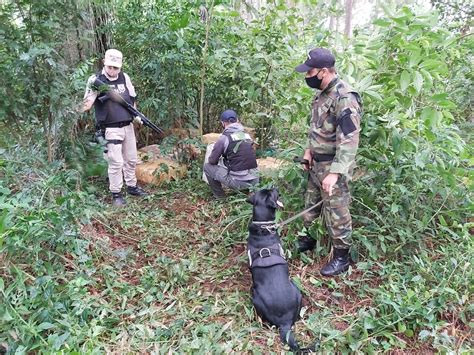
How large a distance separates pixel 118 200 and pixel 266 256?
7.67 feet

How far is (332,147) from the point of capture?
3041 mm

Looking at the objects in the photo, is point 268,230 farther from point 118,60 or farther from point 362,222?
point 118,60

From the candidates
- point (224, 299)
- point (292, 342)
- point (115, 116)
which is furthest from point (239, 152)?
point (292, 342)

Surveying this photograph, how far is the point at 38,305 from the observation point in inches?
94.8

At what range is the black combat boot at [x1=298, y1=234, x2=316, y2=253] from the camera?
3.51 metres

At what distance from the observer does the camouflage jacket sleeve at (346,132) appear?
2812 mm

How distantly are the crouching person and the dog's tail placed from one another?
82.3 inches

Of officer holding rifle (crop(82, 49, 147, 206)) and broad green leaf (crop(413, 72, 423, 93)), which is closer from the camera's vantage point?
broad green leaf (crop(413, 72, 423, 93))

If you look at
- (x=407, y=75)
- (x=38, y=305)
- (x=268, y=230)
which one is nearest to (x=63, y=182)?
(x=38, y=305)

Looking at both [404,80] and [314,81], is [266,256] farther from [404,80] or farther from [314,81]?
[404,80]

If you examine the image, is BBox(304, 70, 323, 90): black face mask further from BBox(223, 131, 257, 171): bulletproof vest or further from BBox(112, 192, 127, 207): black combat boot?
BBox(112, 192, 127, 207): black combat boot

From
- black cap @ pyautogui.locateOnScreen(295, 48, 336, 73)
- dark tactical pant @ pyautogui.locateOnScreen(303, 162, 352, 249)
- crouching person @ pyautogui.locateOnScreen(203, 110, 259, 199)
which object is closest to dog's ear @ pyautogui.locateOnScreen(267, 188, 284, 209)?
dark tactical pant @ pyautogui.locateOnScreen(303, 162, 352, 249)

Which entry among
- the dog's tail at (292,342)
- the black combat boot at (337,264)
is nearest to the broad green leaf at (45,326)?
the dog's tail at (292,342)

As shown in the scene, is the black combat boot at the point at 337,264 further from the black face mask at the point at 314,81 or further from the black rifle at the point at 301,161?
the black face mask at the point at 314,81
